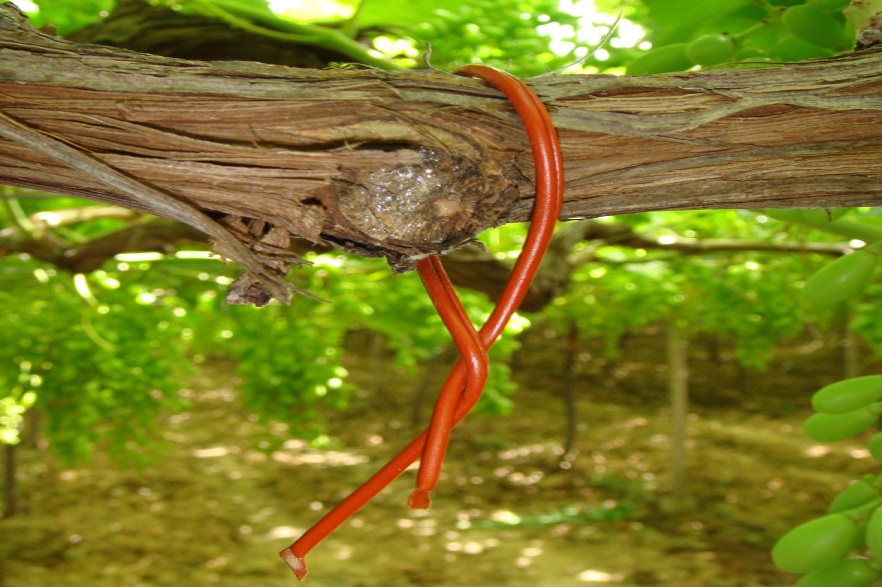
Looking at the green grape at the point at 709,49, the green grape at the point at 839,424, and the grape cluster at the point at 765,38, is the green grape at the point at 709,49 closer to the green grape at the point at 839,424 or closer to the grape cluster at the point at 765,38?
the grape cluster at the point at 765,38

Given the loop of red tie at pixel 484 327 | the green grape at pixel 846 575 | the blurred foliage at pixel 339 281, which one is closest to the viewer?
the loop of red tie at pixel 484 327

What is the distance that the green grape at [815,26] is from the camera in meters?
0.77

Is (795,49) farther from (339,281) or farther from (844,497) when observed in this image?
(339,281)

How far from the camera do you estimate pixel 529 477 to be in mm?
6453

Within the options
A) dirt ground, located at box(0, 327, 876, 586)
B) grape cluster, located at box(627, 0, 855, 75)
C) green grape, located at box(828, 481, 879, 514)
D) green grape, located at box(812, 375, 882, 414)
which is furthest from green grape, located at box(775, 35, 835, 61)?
dirt ground, located at box(0, 327, 876, 586)

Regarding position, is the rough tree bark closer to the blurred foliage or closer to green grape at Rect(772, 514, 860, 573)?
the blurred foliage

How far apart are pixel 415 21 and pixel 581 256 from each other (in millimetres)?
1041

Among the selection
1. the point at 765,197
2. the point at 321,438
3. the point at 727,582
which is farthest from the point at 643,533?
the point at 765,197

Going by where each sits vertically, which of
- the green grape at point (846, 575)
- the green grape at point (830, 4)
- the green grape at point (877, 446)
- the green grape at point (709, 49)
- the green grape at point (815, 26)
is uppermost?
the green grape at point (709, 49)

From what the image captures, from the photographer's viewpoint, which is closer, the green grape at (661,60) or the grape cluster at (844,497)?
the grape cluster at (844,497)

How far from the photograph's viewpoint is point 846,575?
797 millimetres

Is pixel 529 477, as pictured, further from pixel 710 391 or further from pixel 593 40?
pixel 593 40

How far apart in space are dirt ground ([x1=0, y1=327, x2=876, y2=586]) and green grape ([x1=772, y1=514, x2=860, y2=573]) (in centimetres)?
220

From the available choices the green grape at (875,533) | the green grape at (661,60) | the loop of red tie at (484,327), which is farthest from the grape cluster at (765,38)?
the green grape at (875,533)
